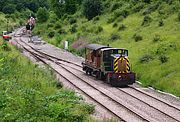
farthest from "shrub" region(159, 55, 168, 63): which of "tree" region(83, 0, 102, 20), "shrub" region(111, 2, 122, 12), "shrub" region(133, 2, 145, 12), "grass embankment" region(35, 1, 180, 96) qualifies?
"tree" region(83, 0, 102, 20)

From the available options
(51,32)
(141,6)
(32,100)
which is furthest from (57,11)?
(32,100)

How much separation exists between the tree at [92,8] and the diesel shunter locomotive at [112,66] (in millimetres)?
37460

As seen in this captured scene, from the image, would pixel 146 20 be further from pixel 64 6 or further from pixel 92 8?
pixel 64 6

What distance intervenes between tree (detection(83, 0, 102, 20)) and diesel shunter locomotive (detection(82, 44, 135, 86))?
3746 cm

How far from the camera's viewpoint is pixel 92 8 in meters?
70.3

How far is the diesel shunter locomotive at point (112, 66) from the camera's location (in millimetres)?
29172

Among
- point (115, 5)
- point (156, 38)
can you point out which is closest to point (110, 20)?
point (115, 5)

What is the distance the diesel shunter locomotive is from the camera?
2917cm

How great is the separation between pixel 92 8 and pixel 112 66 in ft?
135

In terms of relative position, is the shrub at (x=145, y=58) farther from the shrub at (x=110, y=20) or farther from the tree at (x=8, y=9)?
the tree at (x=8, y=9)

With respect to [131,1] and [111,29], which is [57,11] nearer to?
[131,1]

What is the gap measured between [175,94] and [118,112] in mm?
6299

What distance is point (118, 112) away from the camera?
20.9 meters

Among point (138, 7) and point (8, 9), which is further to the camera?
point (8, 9)
